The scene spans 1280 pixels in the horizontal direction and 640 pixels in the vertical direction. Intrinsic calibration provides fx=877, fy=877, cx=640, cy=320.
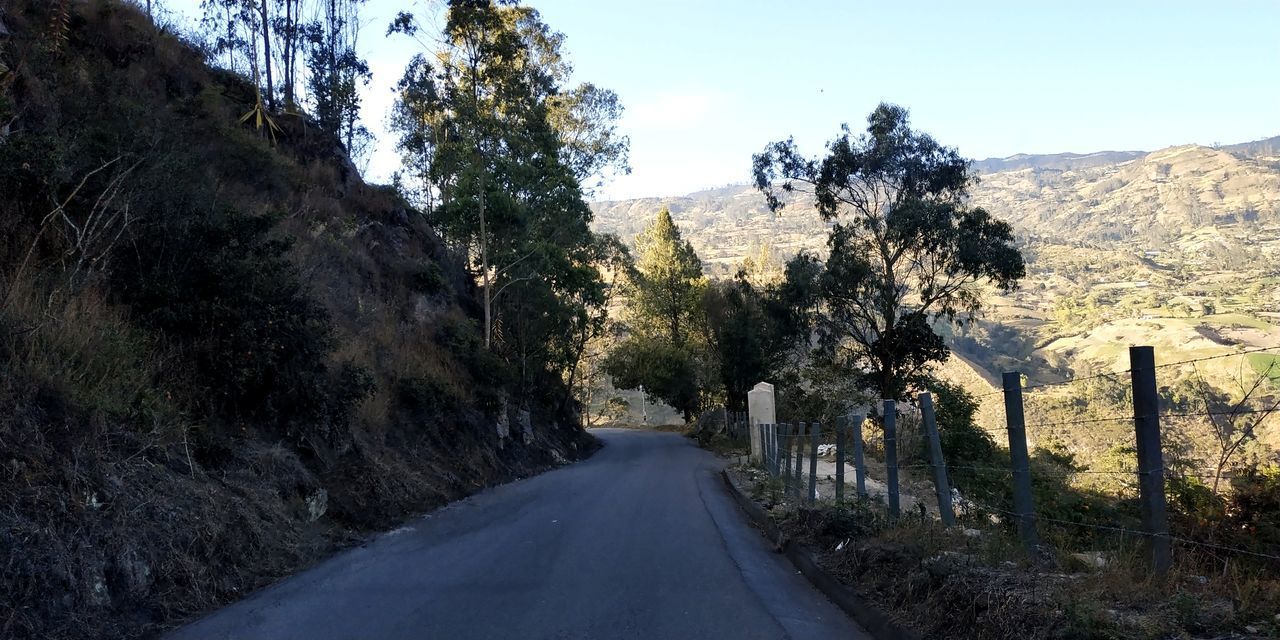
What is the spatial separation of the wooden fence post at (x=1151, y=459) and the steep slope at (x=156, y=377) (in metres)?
6.96

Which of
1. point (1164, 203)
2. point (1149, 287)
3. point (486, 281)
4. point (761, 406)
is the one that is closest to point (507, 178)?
point (486, 281)

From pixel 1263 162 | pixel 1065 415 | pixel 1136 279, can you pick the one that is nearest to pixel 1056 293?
pixel 1136 279

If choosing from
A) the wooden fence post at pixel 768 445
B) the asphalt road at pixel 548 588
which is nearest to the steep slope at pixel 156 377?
the asphalt road at pixel 548 588

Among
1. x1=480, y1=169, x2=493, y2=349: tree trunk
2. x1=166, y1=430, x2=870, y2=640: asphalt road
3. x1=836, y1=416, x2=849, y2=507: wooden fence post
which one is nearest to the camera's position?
x1=166, y1=430, x2=870, y2=640: asphalt road

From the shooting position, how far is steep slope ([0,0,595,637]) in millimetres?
6797

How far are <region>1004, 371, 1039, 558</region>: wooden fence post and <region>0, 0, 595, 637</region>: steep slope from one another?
657 centimetres

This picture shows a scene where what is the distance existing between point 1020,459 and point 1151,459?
1325 mm

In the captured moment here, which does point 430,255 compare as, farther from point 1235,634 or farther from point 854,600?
point 1235,634

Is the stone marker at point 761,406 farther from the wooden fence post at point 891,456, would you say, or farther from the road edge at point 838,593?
the wooden fence post at point 891,456

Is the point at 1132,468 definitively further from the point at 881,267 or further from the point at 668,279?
the point at 668,279

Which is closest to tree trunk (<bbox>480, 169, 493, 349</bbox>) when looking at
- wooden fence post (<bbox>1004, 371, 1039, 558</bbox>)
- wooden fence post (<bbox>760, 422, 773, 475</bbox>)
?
wooden fence post (<bbox>760, 422, 773, 475</bbox>)

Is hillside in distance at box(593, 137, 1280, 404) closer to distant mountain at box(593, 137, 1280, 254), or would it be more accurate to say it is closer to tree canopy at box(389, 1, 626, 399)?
distant mountain at box(593, 137, 1280, 254)

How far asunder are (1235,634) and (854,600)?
3.27 meters

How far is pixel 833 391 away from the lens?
39.9 m
